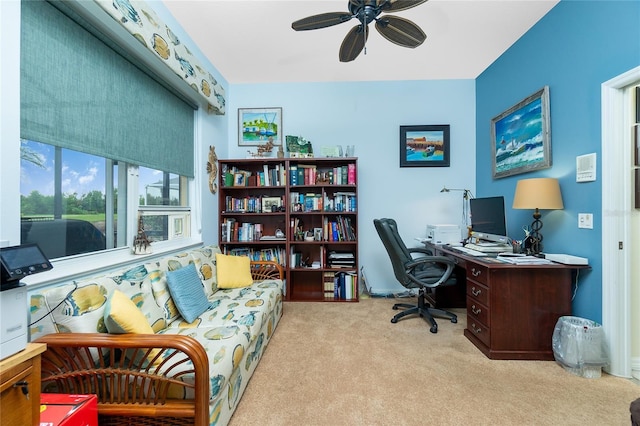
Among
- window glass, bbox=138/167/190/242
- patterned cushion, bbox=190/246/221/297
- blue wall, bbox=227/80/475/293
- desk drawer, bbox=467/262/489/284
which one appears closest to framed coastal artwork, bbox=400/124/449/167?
blue wall, bbox=227/80/475/293

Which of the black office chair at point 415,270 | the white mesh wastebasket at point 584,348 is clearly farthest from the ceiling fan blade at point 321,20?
the white mesh wastebasket at point 584,348

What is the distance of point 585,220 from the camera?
1904 millimetres

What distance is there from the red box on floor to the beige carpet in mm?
659

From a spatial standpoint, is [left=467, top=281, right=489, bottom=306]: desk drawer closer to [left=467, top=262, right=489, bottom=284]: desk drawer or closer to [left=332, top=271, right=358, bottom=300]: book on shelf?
[left=467, top=262, right=489, bottom=284]: desk drawer

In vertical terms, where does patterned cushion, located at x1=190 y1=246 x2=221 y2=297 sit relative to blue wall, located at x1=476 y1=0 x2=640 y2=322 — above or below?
below

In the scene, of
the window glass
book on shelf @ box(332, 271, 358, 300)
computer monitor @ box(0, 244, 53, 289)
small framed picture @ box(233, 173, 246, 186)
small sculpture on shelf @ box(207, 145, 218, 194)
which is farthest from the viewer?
small framed picture @ box(233, 173, 246, 186)

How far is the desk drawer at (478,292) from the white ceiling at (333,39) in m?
2.32

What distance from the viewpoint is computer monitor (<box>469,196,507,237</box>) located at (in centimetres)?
241

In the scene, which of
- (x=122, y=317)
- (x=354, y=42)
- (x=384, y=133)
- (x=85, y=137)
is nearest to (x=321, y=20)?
(x=354, y=42)

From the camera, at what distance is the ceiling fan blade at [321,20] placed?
176 cm

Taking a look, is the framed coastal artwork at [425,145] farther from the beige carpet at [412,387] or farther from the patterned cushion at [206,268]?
the patterned cushion at [206,268]

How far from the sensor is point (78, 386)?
116cm

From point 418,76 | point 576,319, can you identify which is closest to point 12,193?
point 576,319

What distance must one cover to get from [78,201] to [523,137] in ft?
12.0
